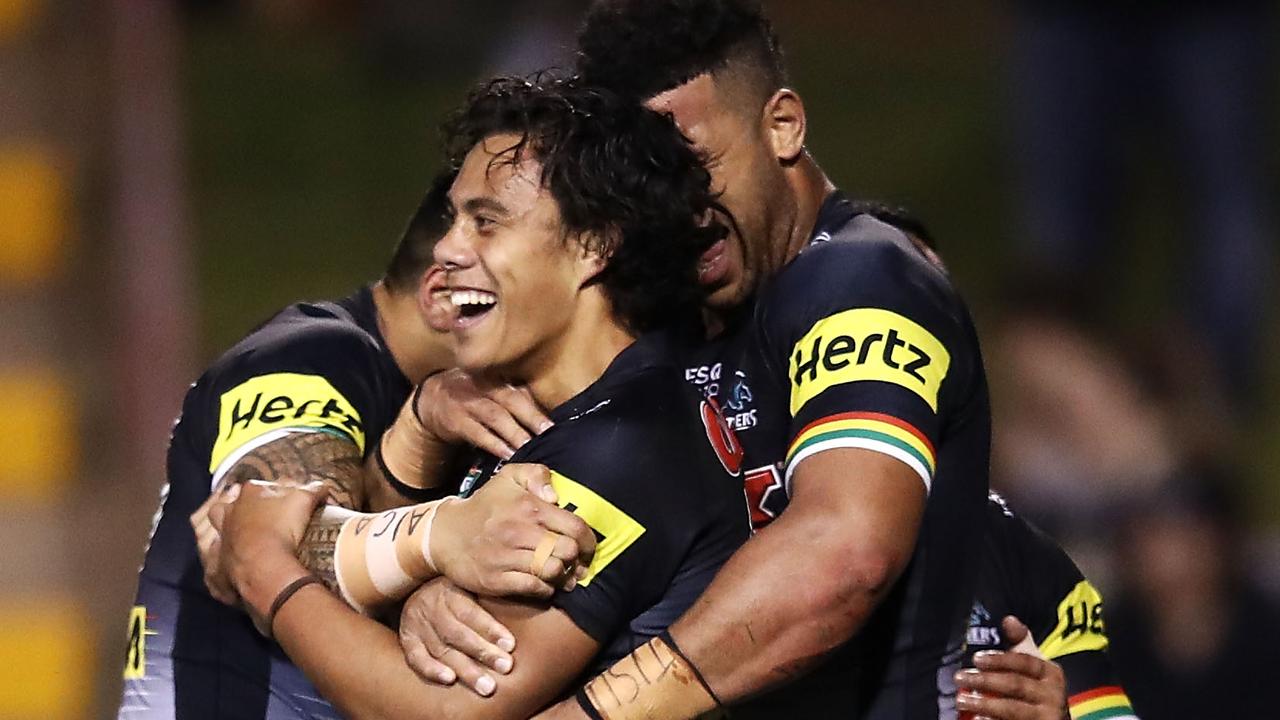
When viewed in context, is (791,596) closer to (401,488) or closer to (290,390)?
(401,488)

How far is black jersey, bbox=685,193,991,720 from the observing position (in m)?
3.30

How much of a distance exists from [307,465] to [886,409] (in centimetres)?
99

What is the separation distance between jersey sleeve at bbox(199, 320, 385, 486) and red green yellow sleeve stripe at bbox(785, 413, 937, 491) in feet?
2.85

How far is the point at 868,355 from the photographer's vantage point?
10.9 feet

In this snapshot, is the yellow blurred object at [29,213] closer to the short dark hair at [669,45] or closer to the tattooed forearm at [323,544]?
the short dark hair at [669,45]

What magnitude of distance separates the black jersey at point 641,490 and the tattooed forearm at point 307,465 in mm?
385

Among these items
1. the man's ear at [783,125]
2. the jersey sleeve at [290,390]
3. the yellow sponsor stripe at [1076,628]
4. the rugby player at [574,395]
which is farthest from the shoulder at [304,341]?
the yellow sponsor stripe at [1076,628]

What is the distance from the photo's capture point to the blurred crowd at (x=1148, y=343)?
6.93m

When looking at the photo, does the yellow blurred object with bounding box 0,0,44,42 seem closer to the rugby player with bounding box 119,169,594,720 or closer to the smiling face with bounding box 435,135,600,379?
the rugby player with bounding box 119,169,594,720

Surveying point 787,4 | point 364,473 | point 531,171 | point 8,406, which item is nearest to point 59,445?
point 8,406

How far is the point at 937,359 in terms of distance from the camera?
3.38 metres

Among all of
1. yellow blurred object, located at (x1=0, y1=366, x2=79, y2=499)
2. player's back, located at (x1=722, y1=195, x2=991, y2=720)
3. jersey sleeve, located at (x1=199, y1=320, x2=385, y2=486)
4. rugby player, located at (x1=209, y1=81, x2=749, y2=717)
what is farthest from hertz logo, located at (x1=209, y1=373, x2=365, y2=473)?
yellow blurred object, located at (x1=0, y1=366, x2=79, y2=499)

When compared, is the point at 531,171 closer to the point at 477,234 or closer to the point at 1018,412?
the point at 477,234

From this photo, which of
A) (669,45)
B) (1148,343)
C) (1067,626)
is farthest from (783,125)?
(1148,343)
